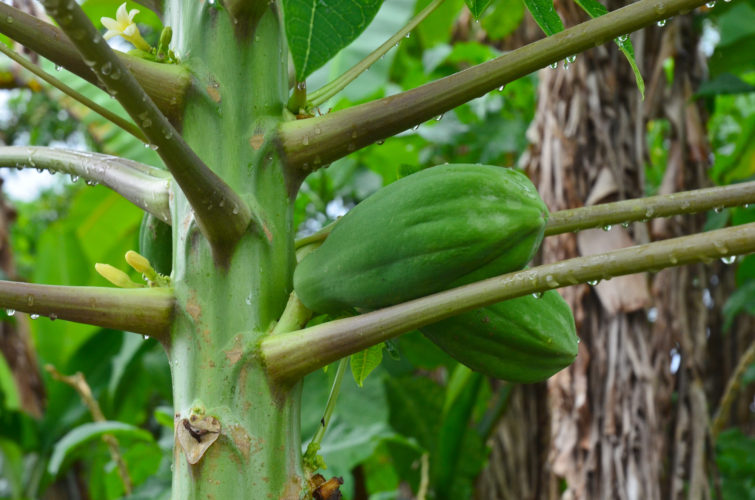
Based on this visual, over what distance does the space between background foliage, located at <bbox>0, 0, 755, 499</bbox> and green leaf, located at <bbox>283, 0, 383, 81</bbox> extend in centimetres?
103

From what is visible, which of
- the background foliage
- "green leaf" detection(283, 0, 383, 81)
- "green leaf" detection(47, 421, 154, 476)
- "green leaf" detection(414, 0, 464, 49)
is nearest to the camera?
"green leaf" detection(283, 0, 383, 81)

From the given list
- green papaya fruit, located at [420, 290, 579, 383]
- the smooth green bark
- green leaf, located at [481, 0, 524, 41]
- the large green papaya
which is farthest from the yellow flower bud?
green leaf, located at [481, 0, 524, 41]

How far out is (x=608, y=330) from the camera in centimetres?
166

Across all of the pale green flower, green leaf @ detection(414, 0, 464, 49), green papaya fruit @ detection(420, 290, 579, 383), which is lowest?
green papaya fruit @ detection(420, 290, 579, 383)

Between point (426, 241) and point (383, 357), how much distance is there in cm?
179

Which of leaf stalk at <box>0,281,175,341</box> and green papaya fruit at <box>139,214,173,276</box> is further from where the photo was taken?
green papaya fruit at <box>139,214,173,276</box>

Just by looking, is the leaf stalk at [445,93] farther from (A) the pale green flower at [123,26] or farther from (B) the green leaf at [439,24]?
(B) the green leaf at [439,24]

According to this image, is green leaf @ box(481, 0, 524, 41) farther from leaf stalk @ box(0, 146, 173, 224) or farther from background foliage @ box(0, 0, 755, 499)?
leaf stalk @ box(0, 146, 173, 224)

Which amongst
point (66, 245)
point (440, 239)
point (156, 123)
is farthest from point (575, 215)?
point (66, 245)

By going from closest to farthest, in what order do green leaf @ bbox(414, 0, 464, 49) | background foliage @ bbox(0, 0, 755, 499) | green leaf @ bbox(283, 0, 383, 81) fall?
green leaf @ bbox(283, 0, 383, 81), background foliage @ bbox(0, 0, 755, 499), green leaf @ bbox(414, 0, 464, 49)

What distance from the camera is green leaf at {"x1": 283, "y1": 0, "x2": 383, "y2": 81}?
23.5 inches

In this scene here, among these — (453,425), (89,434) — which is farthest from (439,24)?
(89,434)

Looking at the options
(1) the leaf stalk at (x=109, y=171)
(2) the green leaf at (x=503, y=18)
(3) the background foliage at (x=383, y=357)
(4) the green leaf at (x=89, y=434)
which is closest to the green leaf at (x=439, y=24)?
(3) the background foliage at (x=383, y=357)

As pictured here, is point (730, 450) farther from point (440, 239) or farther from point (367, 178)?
point (440, 239)
